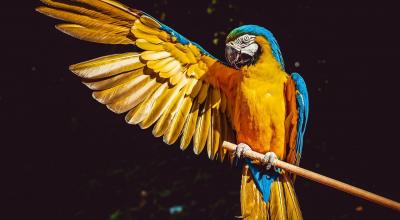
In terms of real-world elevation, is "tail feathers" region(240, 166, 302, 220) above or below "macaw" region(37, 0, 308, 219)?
below

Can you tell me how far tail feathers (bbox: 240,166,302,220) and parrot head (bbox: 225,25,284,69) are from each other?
1.34 ft

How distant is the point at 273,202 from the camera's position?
1.88 meters

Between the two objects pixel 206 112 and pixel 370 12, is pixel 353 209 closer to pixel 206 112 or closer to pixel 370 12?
pixel 370 12

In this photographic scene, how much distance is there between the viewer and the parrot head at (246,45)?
1.75 meters

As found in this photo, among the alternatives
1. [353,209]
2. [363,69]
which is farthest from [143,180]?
[363,69]

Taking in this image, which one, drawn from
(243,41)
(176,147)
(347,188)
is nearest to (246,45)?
(243,41)

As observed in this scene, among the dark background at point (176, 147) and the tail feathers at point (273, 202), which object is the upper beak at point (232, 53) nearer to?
the tail feathers at point (273, 202)

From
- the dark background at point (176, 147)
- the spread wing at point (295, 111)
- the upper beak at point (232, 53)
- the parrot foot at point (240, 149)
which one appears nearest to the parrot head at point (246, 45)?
the upper beak at point (232, 53)

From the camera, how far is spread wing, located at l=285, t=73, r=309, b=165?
186cm

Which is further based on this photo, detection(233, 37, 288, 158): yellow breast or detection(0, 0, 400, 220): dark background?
detection(0, 0, 400, 220): dark background

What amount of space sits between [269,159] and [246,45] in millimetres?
405

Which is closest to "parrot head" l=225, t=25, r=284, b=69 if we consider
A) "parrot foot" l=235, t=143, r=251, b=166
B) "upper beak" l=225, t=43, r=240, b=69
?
"upper beak" l=225, t=43, r=240, b=69

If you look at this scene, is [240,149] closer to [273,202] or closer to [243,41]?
[273,202]

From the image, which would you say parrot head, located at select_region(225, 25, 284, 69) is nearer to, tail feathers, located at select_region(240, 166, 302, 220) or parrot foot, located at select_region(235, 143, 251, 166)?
parrot foot, located at select_region(235, 143, 251, 166)
